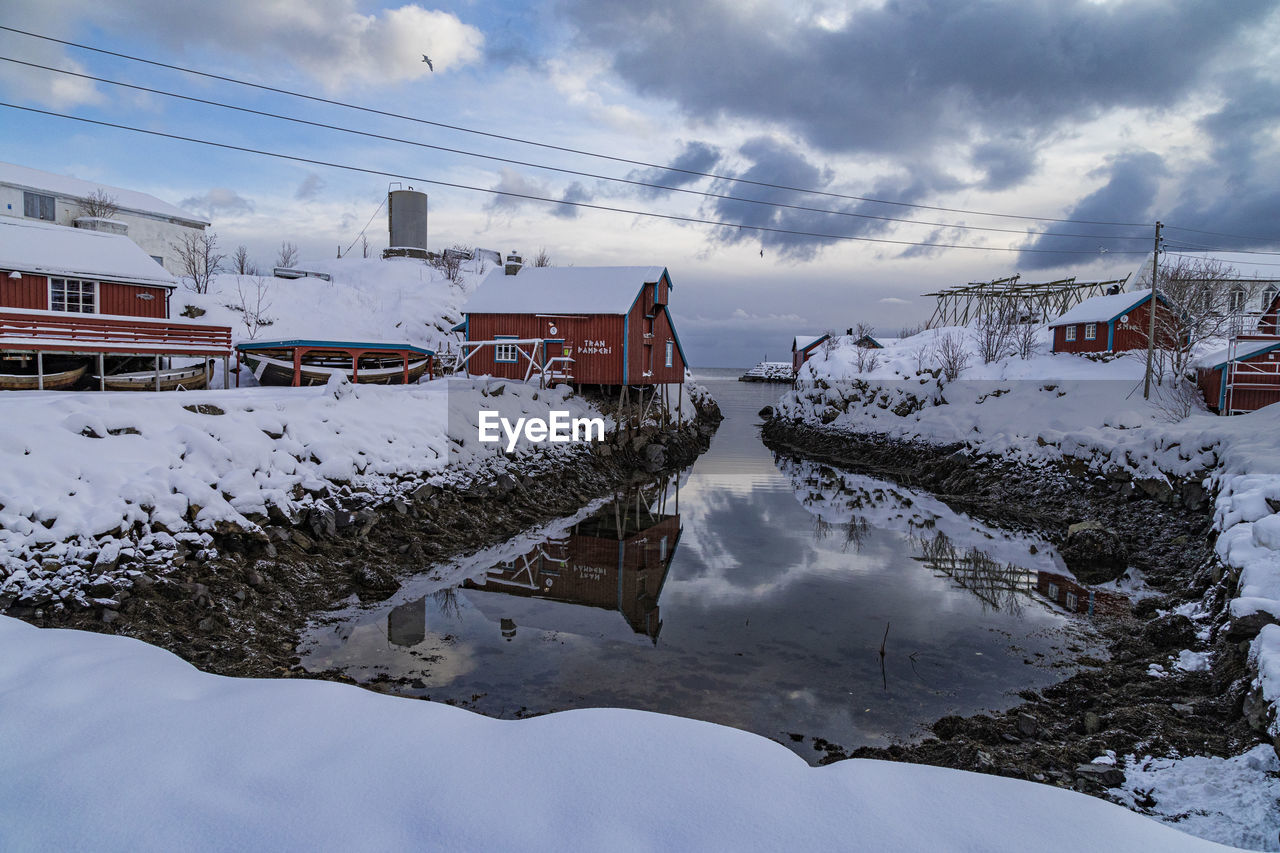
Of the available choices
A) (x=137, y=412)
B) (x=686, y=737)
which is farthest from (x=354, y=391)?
(x=686, y=737)

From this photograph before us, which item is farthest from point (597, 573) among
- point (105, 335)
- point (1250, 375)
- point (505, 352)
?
point (1250, 375)

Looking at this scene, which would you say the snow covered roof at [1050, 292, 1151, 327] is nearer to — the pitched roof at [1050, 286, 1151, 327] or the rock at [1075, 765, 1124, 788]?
the pitched roof at [1050, 286, 1151, 327]

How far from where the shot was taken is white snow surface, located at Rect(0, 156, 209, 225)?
38.5 m

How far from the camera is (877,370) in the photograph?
160ft

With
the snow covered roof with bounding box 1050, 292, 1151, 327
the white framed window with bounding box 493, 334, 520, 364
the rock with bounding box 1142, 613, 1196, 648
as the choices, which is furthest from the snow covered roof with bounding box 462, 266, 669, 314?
the snow covered roof with bounding box 1050, 292, 1151, 327

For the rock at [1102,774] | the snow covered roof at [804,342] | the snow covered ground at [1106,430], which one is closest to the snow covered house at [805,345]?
the snow covered roof at [804,342]

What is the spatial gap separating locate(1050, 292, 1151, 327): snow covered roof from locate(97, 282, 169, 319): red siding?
151 feet

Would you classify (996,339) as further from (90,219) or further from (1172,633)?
(90,219)

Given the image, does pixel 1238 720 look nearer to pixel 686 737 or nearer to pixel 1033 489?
pixel 686 737

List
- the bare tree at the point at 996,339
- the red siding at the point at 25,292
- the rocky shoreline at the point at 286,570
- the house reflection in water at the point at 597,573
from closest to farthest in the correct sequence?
the rocky shoreline at the point at 286,570 → the house reflection in water at the point at 597,573 → the red siding at the point at 25,292 → the bare tree at the point at 996,339

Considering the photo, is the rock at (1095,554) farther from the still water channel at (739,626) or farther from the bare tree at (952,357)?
the bare tree at (952,357)

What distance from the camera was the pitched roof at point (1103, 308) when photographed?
37125 millimetres

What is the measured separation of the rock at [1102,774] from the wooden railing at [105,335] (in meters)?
22.5

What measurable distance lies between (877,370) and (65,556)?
155 ft
